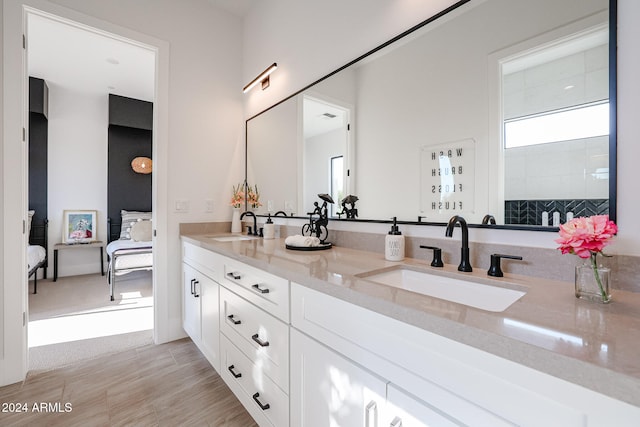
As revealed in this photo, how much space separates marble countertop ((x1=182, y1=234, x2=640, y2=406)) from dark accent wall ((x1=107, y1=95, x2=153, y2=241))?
5.21 meters

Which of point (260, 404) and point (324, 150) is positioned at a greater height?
point (324, 150)

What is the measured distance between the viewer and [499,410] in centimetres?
57

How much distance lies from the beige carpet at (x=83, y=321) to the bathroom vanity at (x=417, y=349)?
1.62 m

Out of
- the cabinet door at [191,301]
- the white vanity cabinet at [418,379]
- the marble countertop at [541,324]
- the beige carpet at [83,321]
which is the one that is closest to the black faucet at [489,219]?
the marble countertop at [541,324]

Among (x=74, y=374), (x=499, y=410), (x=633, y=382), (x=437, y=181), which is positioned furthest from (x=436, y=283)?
(x=74, y=374)

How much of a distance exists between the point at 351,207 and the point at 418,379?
1.13 m

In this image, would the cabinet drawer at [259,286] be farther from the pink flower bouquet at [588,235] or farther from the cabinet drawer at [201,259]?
the pink flower bouquet at [588,235]

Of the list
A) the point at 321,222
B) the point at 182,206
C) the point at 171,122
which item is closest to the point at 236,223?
the point at 182,206

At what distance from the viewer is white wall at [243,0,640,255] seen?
Result: 857 mm

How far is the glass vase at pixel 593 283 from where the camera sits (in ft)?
2.39

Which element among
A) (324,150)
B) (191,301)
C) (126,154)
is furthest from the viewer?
(126,154)

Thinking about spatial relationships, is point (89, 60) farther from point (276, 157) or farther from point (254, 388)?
point (254, 388)

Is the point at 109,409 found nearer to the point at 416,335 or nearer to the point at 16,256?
the point at 16,256

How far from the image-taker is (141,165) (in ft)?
16.9
